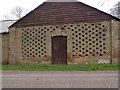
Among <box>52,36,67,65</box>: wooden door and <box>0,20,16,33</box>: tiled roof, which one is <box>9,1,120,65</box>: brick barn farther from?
<box>0,20,16,33</box>: tiled roof

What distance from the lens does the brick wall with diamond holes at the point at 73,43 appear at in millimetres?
12828

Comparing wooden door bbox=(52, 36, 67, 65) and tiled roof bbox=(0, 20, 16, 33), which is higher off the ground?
tiled roof bbox=(0, 20, 16, 33)

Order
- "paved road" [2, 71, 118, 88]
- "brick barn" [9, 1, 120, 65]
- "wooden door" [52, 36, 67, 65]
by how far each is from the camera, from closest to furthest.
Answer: "paved road" [2, 71, 118, 88] < "brick barn" [9, 1, 120, 65] < "wooden door" [52, 36, 67, 65]

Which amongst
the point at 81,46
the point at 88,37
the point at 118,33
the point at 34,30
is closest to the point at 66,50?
the point at 81,46

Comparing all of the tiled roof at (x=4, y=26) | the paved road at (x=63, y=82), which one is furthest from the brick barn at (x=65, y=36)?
the paved road at (x=63, y=82)

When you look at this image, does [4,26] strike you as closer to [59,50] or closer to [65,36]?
[59,50]

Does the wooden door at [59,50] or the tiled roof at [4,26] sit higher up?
the tiled roof at [4,26]

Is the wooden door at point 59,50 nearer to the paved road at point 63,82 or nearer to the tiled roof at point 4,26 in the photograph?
the paved road at point 63,82

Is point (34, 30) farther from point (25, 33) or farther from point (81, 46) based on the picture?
point (81, 46)

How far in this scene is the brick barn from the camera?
12797mm

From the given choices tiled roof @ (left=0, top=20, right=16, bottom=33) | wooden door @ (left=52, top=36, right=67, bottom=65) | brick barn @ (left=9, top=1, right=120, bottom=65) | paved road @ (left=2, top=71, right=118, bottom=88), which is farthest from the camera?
tiled roof @ (left=0, top=20, right=16, bottom=33)

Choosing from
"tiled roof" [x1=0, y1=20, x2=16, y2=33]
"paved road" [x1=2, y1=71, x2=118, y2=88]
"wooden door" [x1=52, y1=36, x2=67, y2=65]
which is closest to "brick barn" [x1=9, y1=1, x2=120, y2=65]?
"wooden door" [x1=52, y1=36, x2=67, y2=65]

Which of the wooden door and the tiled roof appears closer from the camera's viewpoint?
the wooden door

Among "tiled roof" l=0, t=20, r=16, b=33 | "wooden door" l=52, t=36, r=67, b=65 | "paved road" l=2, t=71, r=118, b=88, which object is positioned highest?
"tiled roof" l=0, t=20, r=16, b=33
